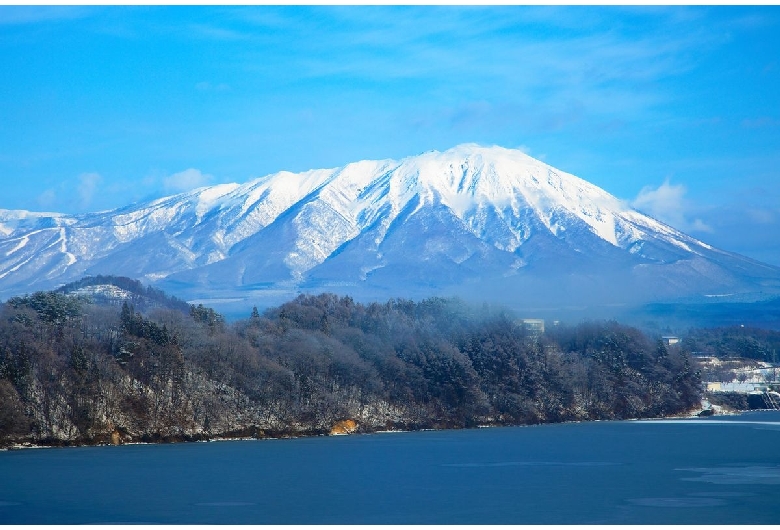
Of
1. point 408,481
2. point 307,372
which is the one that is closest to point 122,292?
point 307,372

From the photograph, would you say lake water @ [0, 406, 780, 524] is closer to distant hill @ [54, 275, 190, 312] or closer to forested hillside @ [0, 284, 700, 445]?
forested hillside @ [0, 284, 700, 445]

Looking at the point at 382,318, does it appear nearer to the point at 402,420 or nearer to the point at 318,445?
the point at 402,420

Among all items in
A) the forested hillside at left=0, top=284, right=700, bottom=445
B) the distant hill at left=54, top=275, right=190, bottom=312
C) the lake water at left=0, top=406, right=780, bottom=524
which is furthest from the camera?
the distant hill at left=54, top=275, right=190, bottom=312

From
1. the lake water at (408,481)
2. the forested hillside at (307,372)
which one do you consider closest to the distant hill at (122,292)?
the forested hillside at (307,372)

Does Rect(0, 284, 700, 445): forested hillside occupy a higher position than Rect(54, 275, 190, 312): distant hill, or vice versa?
Rect(54, 275, 190, 312): distant hill

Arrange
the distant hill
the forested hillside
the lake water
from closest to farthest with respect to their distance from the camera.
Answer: the lake water → the forested hillside → the distant hill

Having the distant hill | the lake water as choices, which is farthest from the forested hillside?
the distant hill
